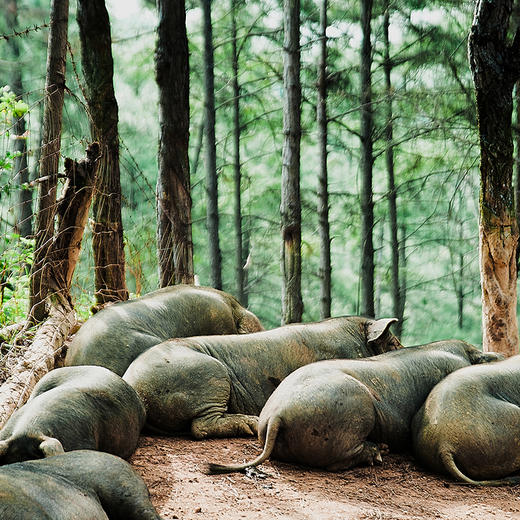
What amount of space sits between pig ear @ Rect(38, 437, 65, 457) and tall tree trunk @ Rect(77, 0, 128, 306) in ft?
14.0

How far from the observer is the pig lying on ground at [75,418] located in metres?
3.75

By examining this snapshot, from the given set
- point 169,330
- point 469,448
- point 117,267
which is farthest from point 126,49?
point 469,448

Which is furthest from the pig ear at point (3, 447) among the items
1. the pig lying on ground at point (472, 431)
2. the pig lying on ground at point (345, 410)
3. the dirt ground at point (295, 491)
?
the pig lying on ground at point (472, 431)

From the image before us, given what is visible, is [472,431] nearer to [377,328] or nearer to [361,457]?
[361,457]

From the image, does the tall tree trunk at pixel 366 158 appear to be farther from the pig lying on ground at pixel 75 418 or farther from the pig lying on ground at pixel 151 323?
the pig lying on ground at pixel 75 418

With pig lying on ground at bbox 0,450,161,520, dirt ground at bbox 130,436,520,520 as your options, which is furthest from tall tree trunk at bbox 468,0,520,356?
pig lying on ground at bbox 0,450,161,520

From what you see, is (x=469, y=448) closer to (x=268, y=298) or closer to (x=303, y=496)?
(x=303, y=496)

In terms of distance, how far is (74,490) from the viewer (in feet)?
9.97

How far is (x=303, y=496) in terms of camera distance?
414cm

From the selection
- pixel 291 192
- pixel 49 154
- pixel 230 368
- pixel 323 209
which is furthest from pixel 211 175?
pixel 230 368

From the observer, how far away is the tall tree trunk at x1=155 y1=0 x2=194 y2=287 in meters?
8.62

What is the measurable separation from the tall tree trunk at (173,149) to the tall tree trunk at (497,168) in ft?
11.2

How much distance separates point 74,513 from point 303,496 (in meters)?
1.64

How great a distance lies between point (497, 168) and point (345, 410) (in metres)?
4.24
